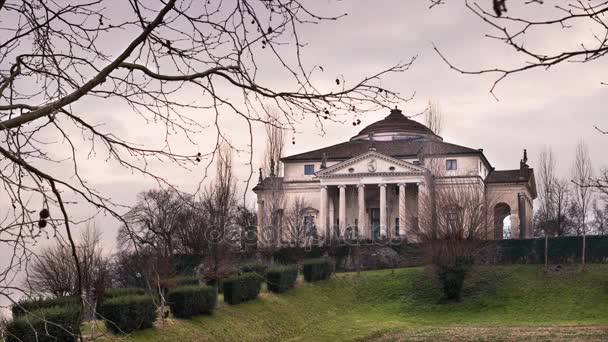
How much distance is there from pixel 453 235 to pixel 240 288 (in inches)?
477

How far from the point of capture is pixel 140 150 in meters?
6.38

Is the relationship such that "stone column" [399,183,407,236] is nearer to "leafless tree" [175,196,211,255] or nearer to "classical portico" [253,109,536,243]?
"classical portico" [253,109,536,243]

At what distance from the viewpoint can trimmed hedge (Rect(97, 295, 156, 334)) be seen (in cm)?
2147

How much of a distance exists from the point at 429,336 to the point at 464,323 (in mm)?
5882

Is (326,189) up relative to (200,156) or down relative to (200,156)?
up

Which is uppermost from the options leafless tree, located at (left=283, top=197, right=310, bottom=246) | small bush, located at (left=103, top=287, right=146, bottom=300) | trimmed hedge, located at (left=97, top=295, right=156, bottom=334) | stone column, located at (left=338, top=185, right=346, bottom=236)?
stone column, located at (left=338, top=185, right=346, bottom=236)

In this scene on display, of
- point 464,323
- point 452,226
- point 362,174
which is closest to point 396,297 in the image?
point 452,226

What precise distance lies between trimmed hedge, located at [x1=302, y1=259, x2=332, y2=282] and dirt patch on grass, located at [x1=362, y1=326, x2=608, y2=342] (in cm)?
1071

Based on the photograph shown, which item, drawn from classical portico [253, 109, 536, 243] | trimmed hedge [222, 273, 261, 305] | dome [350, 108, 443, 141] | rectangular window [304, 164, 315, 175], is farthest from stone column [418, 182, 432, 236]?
dome [350, 108, 443, 141]

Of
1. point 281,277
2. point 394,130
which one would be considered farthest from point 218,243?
point 394,130

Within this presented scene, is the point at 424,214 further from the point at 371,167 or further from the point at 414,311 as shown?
the point at 371,167

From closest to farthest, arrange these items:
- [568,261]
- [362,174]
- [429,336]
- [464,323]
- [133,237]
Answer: [133,237], [429,336], [464,323], [568,261], [362,174]

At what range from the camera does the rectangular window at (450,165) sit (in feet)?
203

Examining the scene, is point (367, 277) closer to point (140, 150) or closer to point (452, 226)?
point (452, 226)
